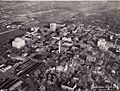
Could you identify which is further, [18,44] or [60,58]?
[18,44]

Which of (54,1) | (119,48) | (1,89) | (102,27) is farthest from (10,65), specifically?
(54,1)

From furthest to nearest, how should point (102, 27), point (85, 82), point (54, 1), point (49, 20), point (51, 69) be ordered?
point (54, 1) < point (49, 20) < point (102, 27) < point (51, 69) < point (85, 82)

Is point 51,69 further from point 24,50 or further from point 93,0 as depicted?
point 93,0

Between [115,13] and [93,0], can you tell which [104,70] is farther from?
[93,0]

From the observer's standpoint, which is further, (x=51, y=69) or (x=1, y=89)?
(x=51, y=69)

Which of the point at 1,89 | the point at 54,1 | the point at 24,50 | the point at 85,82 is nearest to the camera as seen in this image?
the point at 1,89

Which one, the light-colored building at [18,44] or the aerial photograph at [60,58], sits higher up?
the light-colored building at [18,44]

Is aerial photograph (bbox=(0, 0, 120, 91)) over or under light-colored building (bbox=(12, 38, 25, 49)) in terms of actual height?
under

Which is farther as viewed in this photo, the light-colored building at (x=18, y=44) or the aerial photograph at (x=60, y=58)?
the light-colored building at (x=18, y=44)

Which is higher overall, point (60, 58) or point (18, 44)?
point (18, 44)

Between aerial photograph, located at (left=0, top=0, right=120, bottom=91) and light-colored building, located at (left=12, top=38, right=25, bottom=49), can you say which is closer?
aerial photograph, located at (left=0, top=0, right=120, bottom=91)
